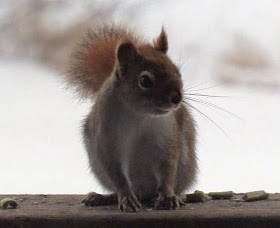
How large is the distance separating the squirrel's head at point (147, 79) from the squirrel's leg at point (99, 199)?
0.92ft

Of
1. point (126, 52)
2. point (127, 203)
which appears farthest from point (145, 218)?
point (126, 52)

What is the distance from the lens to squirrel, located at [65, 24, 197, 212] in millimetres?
1303

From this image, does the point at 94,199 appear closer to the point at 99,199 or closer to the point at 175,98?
the point at 99,199

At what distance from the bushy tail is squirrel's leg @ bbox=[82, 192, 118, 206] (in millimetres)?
309

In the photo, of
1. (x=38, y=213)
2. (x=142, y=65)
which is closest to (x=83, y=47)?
(x=142, y=65)

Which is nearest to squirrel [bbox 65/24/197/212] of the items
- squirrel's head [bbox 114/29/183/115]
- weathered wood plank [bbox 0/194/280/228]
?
squirrel's head [bbox 114/29/183/115]

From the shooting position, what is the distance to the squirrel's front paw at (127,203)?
4.13 feet

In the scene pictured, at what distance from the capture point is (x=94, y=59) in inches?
→ 61.6

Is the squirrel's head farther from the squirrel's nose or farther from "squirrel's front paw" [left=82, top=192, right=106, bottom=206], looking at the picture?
"squirrel's front paw" [left=82, top=192, right=106, bottom=206]

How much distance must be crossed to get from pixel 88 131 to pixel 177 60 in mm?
308

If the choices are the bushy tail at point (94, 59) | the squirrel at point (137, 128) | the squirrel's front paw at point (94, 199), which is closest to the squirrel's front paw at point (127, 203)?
the squirrel at point (137, 128)

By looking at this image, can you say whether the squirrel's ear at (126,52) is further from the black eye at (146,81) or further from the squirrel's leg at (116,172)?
the squirrel's leg at (116,172)

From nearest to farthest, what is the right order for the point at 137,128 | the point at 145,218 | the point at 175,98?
the point at 145,218, the point at 175,98, the point at 137,128

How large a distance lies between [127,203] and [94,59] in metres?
0.46
